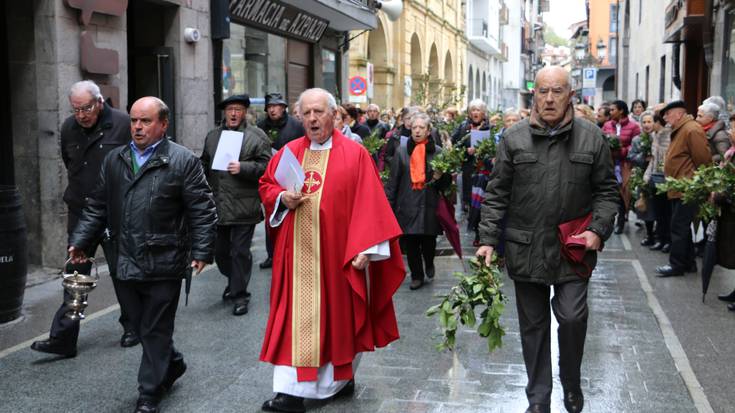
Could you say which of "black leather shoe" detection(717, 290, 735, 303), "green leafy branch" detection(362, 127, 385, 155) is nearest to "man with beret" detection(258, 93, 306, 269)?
"green leafy branch" detection(362, 127, 385, 155)

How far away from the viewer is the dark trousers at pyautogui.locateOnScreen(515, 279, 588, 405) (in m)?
4.71

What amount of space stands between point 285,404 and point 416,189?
4219mm

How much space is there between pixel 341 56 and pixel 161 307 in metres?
17.4

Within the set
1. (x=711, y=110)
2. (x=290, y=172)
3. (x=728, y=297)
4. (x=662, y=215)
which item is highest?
(x=711, y=110)

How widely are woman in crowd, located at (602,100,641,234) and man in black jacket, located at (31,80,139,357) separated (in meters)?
8.46

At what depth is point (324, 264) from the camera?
5234mm

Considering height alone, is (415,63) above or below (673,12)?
above

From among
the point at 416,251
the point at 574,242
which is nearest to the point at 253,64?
the point at 416,251

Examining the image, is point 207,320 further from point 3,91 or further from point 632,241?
point 632,241

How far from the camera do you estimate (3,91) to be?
A: 9.79m

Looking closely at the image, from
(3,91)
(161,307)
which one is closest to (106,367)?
(161,307)

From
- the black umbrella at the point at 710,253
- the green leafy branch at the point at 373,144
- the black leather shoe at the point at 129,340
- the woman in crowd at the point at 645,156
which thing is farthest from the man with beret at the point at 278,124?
the woman in crowd at the point at 645,156

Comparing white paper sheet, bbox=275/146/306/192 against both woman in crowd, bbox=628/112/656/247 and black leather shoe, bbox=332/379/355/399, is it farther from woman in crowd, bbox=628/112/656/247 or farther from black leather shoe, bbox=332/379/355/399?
woman in crowd, bbox=628/112/656/247

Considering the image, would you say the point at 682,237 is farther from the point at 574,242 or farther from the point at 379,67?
the point at 379,67
